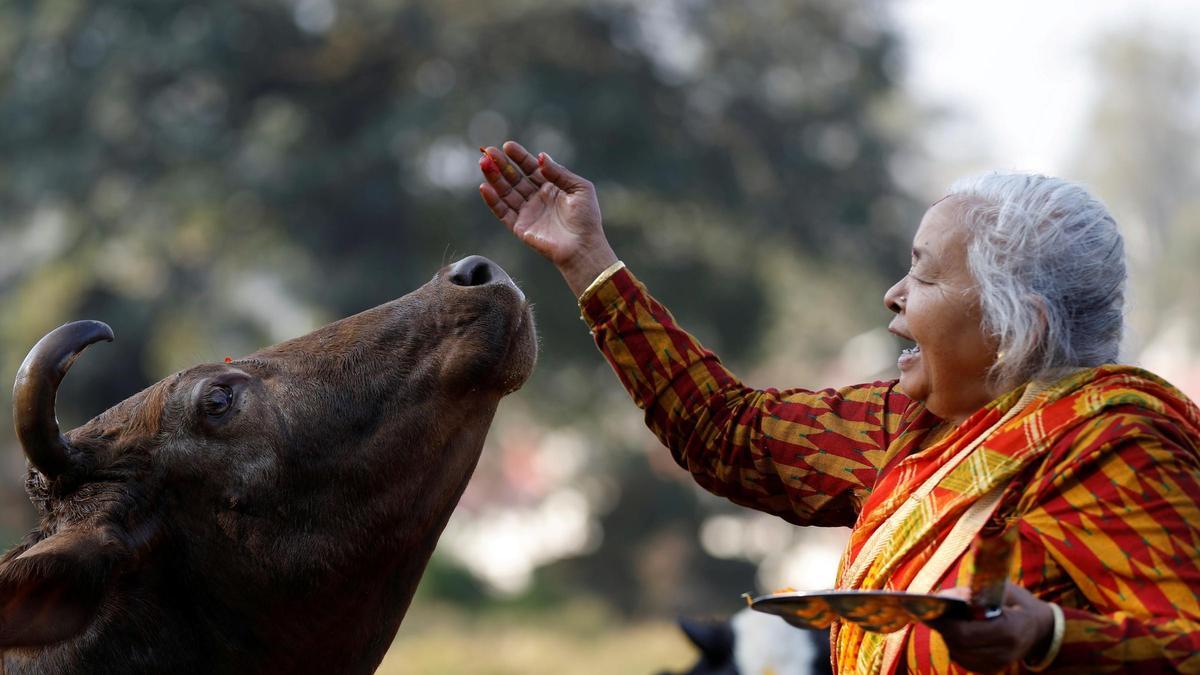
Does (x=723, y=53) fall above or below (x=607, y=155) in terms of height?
above

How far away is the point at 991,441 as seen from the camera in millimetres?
2729

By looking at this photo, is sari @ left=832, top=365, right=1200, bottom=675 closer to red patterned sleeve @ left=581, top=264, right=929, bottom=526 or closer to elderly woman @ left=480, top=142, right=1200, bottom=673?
elderly woman @ left=480, top=142, right=1200, bottom=673

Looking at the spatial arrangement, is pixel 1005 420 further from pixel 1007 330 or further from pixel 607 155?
pixel 607 155

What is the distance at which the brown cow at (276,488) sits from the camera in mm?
3287

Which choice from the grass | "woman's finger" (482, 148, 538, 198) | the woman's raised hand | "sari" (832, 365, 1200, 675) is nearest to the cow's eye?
the woman's raised hand

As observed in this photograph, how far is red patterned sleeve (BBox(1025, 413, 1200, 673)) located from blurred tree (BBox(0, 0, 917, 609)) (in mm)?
16605

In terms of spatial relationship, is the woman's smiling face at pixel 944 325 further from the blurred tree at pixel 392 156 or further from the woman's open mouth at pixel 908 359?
the blurred tree at pixel 392 156

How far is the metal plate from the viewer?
221 centimetres

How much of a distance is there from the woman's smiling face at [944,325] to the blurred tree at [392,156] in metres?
16.1

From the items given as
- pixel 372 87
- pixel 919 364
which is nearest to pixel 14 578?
pixel 919 364

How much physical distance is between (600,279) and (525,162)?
44cm

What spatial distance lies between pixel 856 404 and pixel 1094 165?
38.6 meters

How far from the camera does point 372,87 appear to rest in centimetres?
2066

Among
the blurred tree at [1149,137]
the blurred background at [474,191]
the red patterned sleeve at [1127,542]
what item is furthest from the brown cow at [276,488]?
the blurred tree at [1149,137]
